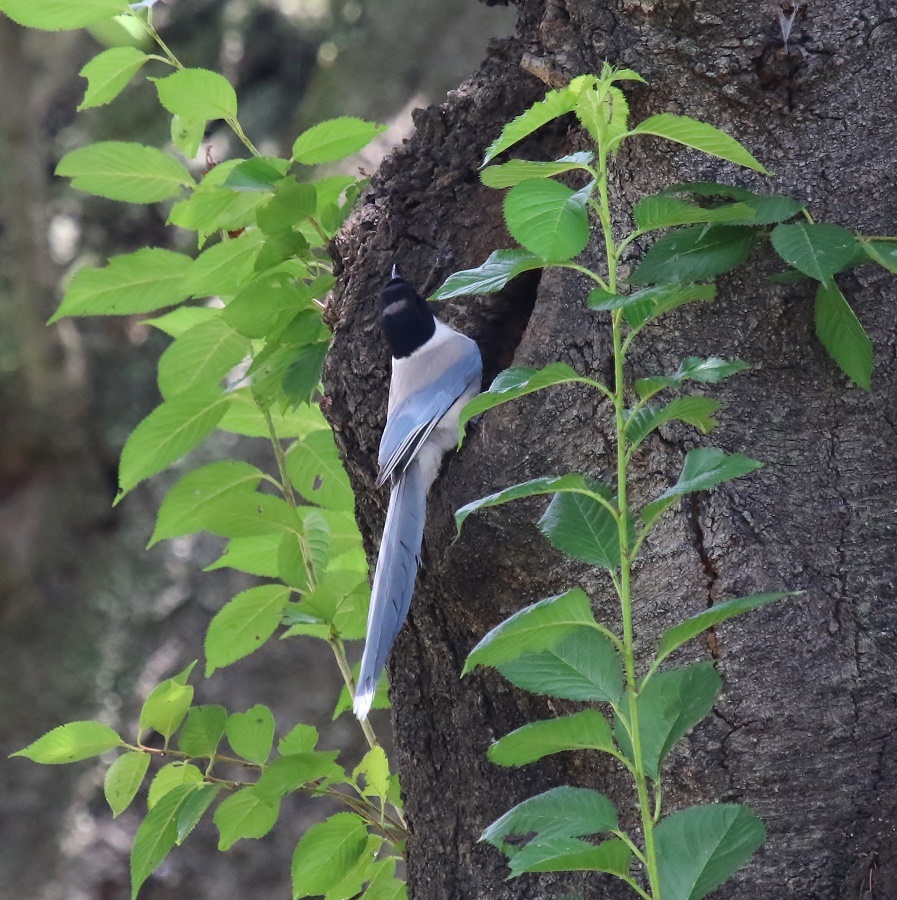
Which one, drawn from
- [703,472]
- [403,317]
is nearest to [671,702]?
[703,472]

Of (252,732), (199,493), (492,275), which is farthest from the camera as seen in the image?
(199,493)

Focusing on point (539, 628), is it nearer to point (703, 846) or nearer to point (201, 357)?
point (703, 846)

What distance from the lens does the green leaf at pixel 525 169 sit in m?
0.99

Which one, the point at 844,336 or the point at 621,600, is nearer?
the point at 621,600

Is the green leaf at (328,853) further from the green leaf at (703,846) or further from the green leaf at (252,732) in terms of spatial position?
the green leaf at (703,846)

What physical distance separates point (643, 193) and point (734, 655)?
519 mm

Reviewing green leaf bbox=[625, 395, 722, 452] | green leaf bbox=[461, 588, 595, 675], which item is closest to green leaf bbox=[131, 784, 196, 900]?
green leaf bbox=[461, 588, 595, 675]

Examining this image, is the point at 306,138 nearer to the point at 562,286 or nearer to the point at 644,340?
the point at 562,286

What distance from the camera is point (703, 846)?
82 cm

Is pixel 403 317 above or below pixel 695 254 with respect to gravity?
above

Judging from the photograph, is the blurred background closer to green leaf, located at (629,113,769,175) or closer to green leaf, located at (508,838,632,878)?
green leaf, located at (629,113,769,175)

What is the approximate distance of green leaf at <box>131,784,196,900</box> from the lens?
133 cm

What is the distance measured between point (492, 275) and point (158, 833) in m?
0.80

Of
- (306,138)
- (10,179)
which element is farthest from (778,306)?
(10,179)
